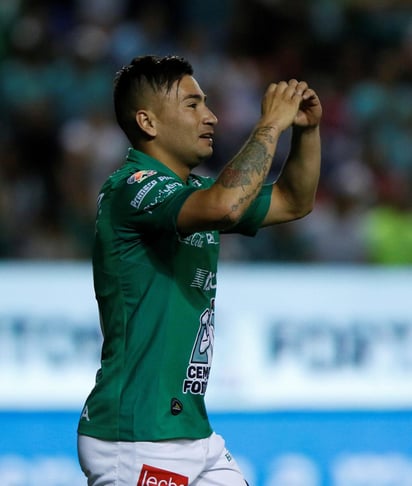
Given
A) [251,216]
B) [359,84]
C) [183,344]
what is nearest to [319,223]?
[359,84]

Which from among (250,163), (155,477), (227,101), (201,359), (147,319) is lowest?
(155,477)

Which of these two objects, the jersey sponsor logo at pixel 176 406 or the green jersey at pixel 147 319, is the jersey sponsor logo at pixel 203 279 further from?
the jersey sponsor logo at pixel 176 406

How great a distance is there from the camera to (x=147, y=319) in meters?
3.95

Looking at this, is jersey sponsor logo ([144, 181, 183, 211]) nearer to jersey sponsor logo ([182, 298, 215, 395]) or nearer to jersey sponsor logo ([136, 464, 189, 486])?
jersey sponsor logo ([182, 298, 215, 395])

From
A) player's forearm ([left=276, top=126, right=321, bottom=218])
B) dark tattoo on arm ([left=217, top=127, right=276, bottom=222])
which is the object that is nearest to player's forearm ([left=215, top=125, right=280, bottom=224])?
dark tattoo on arm ([left=217, top=127, right=276, bottom=222])

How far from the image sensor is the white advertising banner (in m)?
7.18

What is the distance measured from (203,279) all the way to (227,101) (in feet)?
19.7

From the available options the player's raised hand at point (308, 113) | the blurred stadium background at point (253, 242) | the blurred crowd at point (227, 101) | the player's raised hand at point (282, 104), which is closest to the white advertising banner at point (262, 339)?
the blurred stadium background at point (253, 242)

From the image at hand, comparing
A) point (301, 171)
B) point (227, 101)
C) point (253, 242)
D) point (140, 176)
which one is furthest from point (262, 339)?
point (140, 176)

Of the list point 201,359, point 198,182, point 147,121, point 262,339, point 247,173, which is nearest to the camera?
point 247,173

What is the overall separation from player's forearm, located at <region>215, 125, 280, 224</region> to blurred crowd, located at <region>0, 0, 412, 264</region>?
4.42 metres

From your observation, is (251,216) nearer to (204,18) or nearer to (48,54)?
(48,54)

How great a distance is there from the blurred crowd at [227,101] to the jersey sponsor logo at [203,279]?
4.11 m

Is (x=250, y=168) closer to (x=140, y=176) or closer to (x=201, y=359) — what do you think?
(x=140, y=176)
